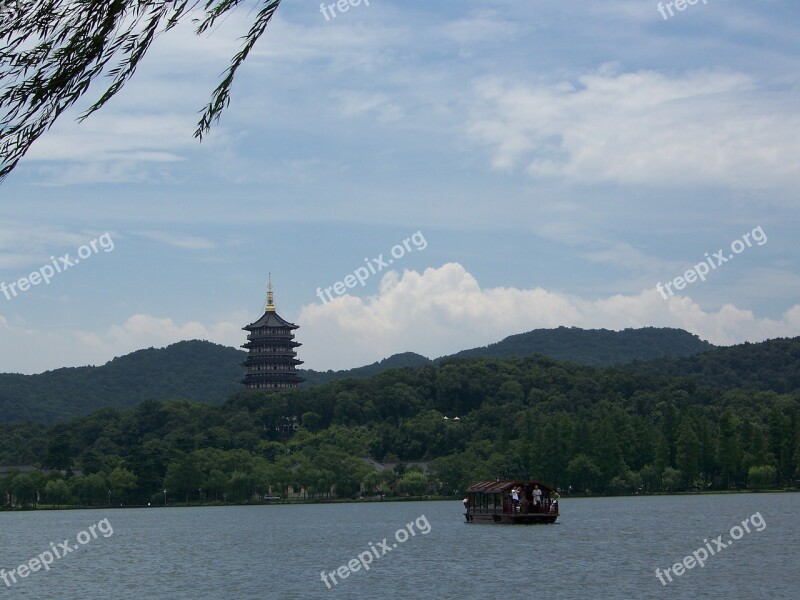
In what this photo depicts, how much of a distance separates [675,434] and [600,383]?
1387 inches

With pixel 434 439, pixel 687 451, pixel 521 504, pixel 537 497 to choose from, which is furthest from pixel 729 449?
pixel 434 439

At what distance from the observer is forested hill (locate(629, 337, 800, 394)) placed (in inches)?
6216

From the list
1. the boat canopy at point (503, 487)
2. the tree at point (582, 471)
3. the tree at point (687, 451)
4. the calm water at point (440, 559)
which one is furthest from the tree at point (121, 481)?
the tree at point (687, 451)

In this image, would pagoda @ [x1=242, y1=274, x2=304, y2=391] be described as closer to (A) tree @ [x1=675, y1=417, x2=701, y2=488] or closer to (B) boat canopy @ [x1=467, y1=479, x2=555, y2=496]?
(A) tree @ [x1=675, y1=417, x2=701, y2=488]

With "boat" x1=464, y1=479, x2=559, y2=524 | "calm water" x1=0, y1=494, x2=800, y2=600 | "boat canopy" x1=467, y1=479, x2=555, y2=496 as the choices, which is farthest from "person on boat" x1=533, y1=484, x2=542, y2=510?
"calm water" x1=0, y1=494, x2=800, y2=600

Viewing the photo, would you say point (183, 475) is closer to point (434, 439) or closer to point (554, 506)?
point (434, 439)

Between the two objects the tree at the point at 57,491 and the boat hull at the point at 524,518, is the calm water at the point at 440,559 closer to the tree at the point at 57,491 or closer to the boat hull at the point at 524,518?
the boat hull at the point at 524,518

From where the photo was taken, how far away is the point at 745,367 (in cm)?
16412

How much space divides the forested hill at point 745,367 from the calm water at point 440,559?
85751mm

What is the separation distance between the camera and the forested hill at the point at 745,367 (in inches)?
6216

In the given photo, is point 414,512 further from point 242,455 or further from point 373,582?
point 373,582

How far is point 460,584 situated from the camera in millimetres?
34844

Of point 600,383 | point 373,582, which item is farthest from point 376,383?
point 373,582

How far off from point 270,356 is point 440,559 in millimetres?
110819
